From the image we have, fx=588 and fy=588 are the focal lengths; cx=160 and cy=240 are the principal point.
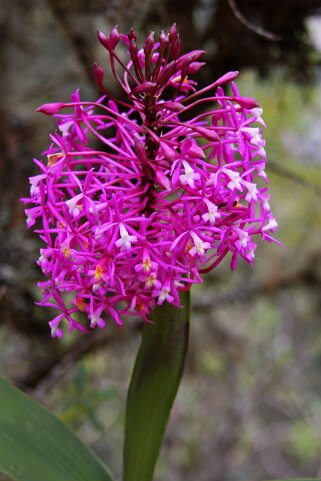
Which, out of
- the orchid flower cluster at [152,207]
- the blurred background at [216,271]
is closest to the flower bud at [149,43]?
the orchid flower cluster at [152,207]

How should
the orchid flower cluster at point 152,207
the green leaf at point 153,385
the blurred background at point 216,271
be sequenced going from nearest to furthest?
the orchid flower cluster at point 152,207 < the green leaf at point 153,385 < the blurred background at point 216,271

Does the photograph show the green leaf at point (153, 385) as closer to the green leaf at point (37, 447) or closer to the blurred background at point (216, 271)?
the green leaf at point (37, 447)

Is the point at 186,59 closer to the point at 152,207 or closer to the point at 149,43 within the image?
the point at 149,43

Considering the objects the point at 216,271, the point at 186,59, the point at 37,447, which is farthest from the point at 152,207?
the point at 216,271

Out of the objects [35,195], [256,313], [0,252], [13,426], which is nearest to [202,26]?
[0,252]

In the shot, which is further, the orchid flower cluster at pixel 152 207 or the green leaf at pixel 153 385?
the green leaf at pixel 153 385

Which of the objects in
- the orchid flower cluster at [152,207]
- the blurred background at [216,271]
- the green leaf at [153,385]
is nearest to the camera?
the orchid flower cluster at [152,207]
